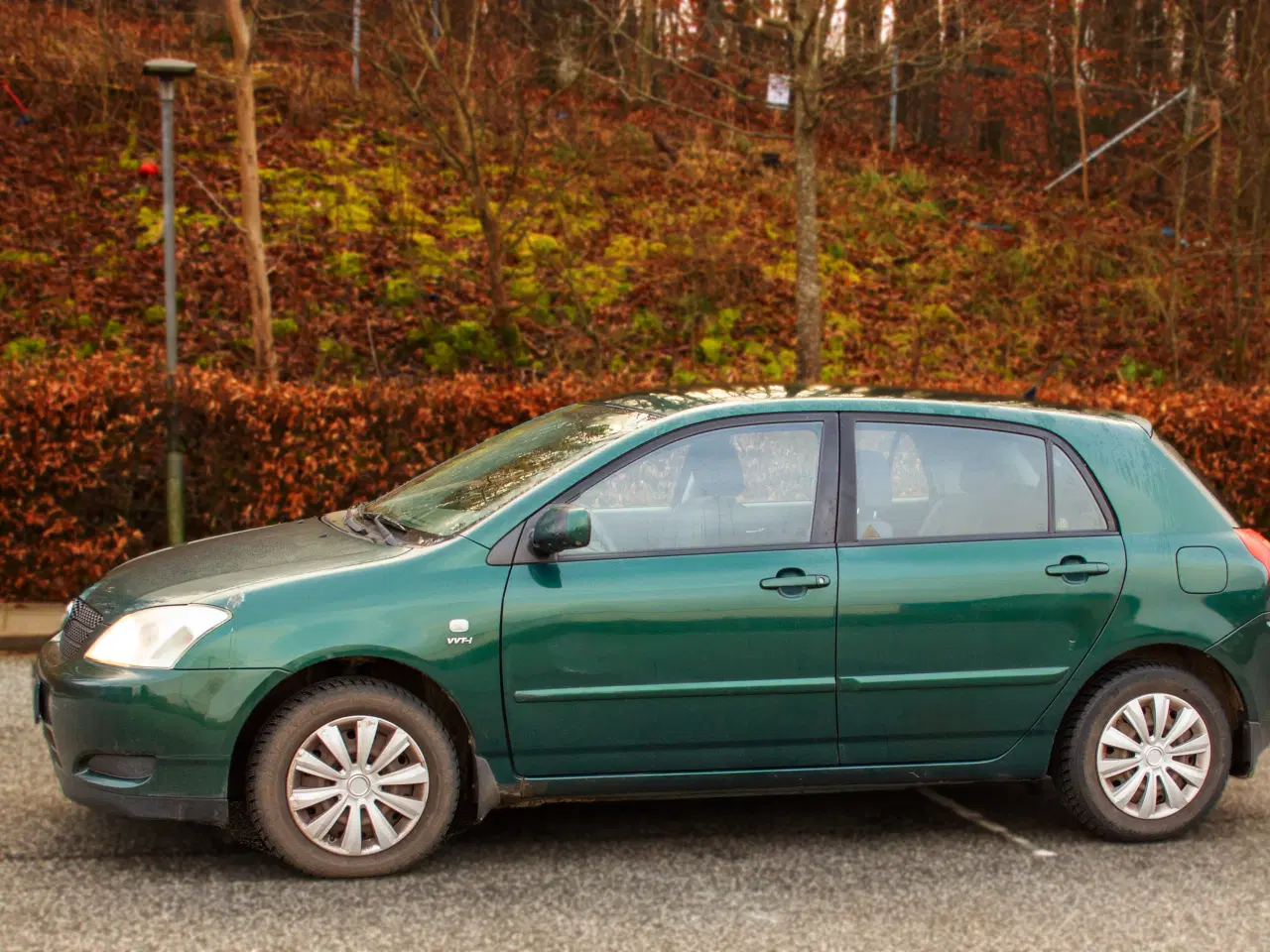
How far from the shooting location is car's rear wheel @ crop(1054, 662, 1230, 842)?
5.20 meters

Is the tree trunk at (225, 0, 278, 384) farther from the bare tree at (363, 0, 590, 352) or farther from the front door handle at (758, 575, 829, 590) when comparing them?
the front door handle at (758, 575, 829, 590)

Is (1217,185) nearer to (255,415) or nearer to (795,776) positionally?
(255,415)

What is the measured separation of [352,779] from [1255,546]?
344 cm

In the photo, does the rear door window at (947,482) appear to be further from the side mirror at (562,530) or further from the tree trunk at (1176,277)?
the tree trunk at (1176,277)

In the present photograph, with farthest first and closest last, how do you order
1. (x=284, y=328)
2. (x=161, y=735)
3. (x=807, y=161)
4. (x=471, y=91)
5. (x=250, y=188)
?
(x=471, y=91), (x=284, y=328), (x=250, y=188), (x=807, y=161), (x=161, y=735)

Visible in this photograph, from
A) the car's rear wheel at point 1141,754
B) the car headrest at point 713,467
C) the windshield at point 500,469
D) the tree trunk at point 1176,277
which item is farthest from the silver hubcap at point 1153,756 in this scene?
the tree trunk at point 1176,277

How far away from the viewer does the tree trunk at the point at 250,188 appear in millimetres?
13625

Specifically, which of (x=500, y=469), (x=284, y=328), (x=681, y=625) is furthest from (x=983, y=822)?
(x=284, y=328)

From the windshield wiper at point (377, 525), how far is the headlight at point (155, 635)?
71 centimetres

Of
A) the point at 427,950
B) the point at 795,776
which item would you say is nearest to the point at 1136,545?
the point at 795,776

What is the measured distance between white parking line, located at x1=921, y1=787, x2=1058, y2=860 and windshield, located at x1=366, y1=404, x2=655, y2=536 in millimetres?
2012

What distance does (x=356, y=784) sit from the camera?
15.2 ft

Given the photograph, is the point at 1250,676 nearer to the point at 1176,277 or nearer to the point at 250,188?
the point at 250,188

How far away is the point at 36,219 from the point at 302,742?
15.7m
